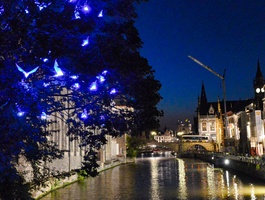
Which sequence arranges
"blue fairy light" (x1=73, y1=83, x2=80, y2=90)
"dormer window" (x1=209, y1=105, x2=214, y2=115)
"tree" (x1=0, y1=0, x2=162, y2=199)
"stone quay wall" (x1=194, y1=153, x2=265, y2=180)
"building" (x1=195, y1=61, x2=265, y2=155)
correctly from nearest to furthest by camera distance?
"tree" (x1=0, y1=0, x2=162, y2=199), "blue fairy light" (x1=73, y1=83, x2=80, y2=90), "stone quay wall" (x1=194, y1=153, x2=265, y2=180), "building" (x1=195, y1=61, x2=265, y2=155), "dormer window" (x1=209, y1=105, x2=214, y2=115)

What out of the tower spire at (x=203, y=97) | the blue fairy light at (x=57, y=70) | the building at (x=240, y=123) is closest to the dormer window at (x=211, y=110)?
the building at (x=240, y=123)

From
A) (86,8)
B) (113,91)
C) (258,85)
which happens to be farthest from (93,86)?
(258,85)

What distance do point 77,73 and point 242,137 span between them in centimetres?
8759

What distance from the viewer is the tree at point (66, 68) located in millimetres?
11516

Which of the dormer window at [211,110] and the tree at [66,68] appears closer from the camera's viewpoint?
the tree at [66,68]

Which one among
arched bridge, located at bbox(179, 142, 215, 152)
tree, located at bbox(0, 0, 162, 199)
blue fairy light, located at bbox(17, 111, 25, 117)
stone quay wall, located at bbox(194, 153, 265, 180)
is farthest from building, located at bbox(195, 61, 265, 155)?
blue fairy light, located at bbox(17, 111, 25, 117)

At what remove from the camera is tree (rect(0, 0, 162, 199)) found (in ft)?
37.8

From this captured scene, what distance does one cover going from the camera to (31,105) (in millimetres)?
11492

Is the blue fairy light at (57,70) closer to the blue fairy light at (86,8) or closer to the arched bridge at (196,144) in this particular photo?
the blue fairy light at (86,8)

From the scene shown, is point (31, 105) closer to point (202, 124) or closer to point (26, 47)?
point (26, 47)

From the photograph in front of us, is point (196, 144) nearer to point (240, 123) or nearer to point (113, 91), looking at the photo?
point (240, 123)

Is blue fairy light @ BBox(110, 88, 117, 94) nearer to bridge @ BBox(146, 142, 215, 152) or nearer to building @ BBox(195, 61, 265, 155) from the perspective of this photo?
building @ BBox(195, 61, 265, 155)

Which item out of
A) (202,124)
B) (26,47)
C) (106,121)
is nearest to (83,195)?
(106,121)

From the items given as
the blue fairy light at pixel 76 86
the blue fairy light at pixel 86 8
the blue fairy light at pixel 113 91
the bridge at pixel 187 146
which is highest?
the blue fairy light at pixel 86 8
